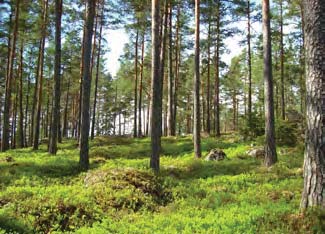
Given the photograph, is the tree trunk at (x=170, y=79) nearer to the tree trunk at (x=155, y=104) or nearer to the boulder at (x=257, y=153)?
the boulder at (x=257, y=153)

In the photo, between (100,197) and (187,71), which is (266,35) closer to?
(100,197)

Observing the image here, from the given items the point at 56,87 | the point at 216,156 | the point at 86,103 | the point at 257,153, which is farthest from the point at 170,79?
the point at 86,103

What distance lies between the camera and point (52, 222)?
7.59 m

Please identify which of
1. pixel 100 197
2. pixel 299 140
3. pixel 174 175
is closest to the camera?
Answer: pixel 100 197

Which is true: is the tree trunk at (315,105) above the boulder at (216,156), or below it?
above

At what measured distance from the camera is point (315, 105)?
21.0ft

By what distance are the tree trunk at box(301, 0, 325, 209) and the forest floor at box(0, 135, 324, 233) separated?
1.73 ft

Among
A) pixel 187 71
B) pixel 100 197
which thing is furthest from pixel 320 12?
pixel 187 71

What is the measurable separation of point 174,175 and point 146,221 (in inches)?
233

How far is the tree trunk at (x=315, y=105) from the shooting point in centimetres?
627

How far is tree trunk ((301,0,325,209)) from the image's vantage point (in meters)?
6.27

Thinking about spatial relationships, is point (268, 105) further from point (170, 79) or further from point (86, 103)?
point (170, 79)

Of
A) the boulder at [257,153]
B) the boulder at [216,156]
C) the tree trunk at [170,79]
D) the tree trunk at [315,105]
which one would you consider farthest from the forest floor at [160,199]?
the tree trunk at [170,79]

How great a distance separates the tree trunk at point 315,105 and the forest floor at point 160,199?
0.53m
